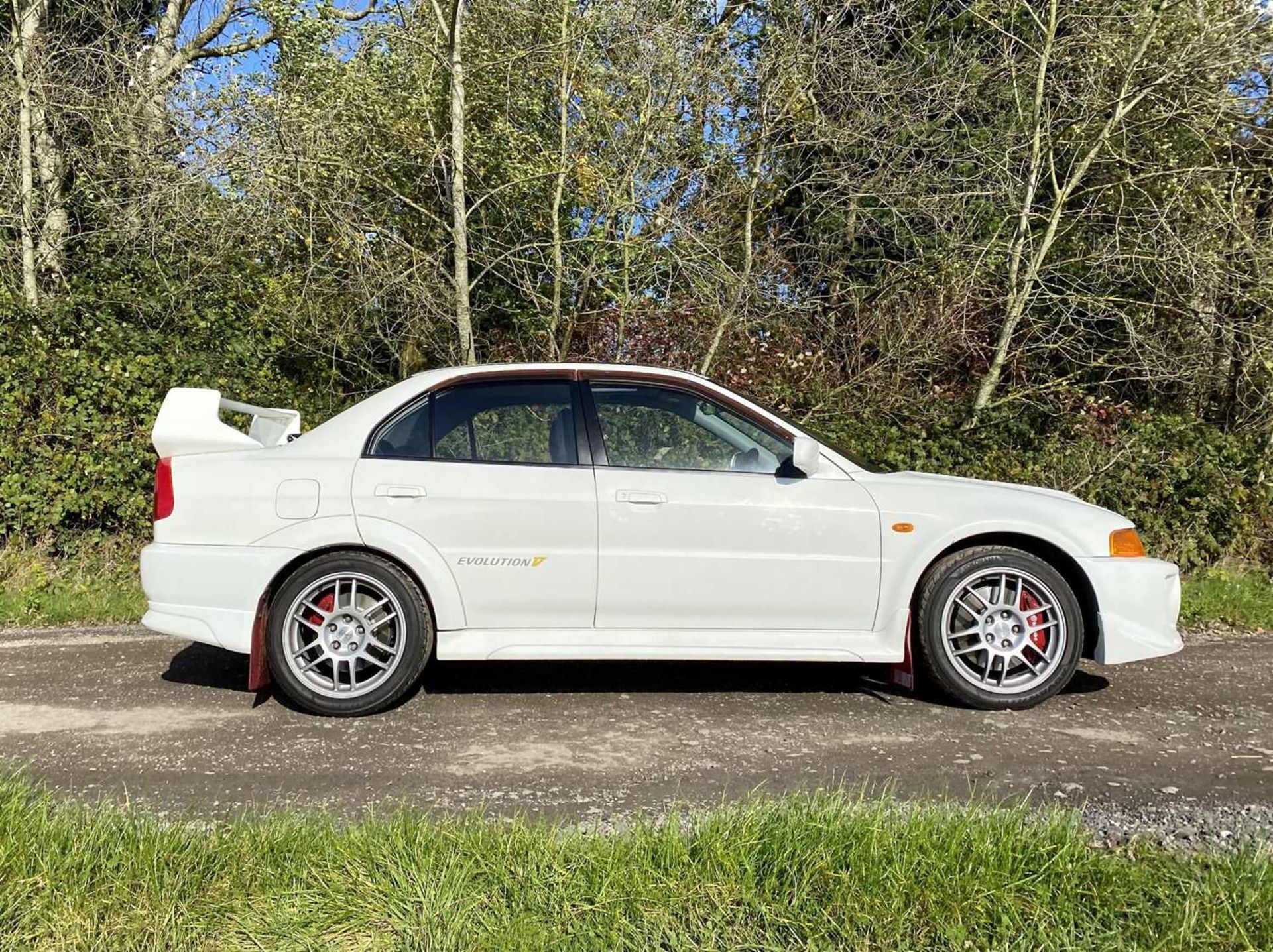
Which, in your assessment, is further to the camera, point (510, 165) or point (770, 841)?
point (510, 165)

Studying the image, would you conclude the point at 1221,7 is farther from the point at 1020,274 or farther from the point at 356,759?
the point at 356,759

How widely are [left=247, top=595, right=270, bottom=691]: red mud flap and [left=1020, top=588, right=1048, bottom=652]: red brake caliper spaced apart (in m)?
3.73

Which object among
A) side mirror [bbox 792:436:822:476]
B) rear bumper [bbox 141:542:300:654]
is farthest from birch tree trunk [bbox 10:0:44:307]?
side mirror [bbox 792:436:822:476]

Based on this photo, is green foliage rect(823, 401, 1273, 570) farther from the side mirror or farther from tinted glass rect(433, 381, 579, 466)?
tinted glass rect(433, 381, 579, 466)

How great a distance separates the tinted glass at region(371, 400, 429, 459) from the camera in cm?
442

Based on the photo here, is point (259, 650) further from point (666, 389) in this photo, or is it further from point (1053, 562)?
point (1053, 562)

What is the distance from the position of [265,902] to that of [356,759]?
1311 mm

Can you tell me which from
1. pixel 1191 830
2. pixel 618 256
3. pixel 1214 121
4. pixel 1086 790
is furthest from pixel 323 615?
pixel 1214 121

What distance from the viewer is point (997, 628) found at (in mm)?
4383

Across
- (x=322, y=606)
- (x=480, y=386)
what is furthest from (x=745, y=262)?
(x=322, y=606)

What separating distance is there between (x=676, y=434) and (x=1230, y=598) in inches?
203

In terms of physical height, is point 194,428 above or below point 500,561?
above

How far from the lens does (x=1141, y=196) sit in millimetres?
8789

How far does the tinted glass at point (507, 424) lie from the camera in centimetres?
443
